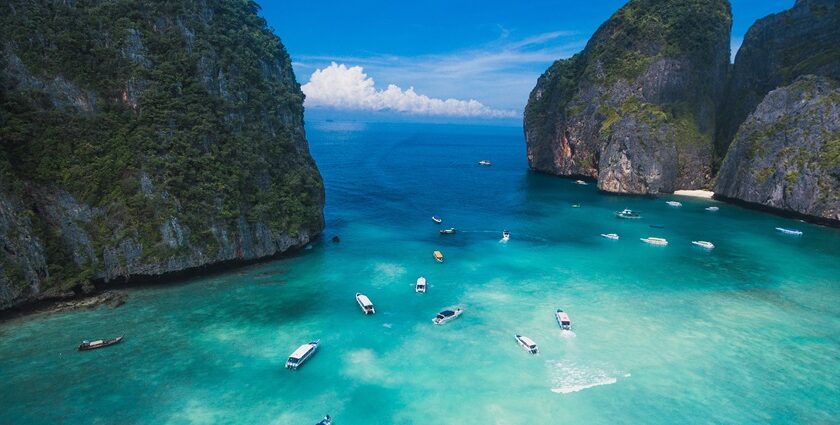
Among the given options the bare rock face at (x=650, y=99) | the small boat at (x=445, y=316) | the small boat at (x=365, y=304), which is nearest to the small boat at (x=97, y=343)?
the small boat at (x=365, y=304)

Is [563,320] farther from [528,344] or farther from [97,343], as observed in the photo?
[97,343]

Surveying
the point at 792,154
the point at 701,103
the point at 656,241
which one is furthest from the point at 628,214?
the point at 701,103

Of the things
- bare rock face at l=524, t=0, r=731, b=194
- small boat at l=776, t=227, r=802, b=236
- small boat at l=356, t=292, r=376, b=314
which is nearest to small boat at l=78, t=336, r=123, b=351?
small boat at l=356, t=292, r=376, b=314

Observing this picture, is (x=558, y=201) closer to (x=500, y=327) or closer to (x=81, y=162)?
(x=500, y=327)

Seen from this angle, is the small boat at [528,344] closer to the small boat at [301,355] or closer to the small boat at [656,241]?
the small boat at [301,355]

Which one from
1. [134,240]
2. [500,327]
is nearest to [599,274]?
[500,327]

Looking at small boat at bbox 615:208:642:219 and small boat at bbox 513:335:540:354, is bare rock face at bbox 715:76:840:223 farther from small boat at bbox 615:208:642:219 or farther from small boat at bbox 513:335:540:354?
small boat at bbox 513:335:540:354
